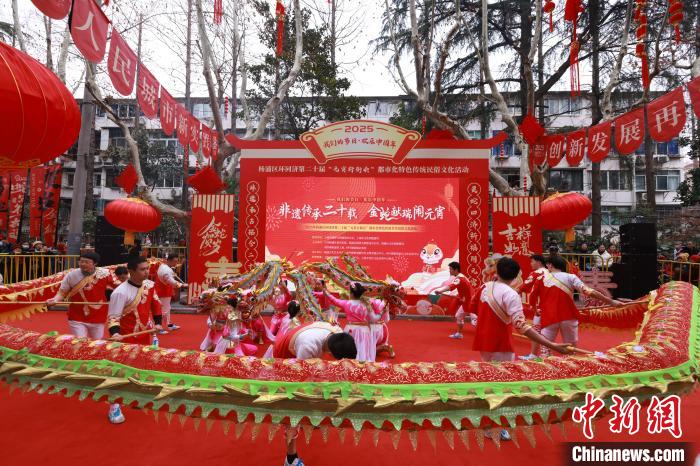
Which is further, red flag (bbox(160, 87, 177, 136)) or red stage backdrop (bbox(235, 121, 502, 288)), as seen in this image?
red stage backdrop (bbox(235, 121, 502, 288))

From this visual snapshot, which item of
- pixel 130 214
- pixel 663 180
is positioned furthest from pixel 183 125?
pixel 663 180

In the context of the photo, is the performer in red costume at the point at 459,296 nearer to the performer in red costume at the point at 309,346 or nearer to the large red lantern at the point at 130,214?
the performer in red costume at the point at 309,346

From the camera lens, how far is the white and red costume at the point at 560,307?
4.37m

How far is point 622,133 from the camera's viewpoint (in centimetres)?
697

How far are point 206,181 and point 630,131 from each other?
821cm

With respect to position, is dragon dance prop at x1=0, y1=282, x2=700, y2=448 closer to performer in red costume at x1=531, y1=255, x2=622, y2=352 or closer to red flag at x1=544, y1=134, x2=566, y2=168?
performer in red costume at x1=531, y1=255, x2=622, y2=352

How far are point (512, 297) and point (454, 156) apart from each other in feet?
20.0

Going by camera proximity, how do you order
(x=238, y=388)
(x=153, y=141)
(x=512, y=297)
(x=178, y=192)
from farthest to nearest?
(x=178, y=192), (x=153, y=141), (x=512, y=297), (x=238, y=388)

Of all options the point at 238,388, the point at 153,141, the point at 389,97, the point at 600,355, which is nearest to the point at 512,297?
the point at 600,355

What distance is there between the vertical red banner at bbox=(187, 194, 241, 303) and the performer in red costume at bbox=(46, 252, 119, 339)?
14.8 ft

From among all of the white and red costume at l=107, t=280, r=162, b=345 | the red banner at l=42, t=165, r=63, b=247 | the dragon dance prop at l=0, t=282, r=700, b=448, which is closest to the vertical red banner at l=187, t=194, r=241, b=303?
the white and red costume at l=107, t=280, r=162, b=345

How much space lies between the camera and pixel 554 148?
345 inches

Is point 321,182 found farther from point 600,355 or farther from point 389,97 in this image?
point 389,97

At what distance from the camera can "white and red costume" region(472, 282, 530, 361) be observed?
3196 mm
